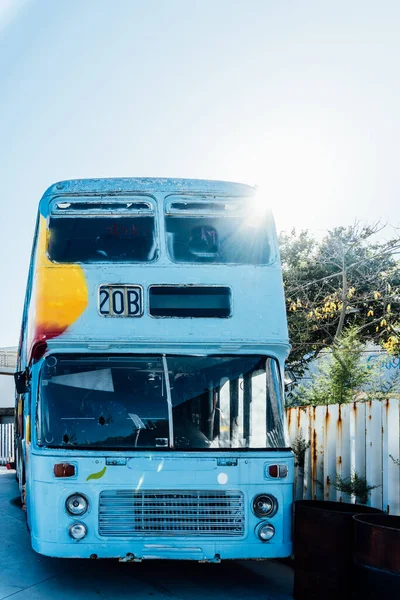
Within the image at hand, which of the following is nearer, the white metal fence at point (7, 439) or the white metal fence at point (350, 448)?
the white metal fence at point (350, 448)

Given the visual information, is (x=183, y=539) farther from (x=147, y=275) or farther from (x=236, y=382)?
(x=147, y=275)

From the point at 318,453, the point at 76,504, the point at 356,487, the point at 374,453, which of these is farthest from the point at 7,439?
the point at 374,453

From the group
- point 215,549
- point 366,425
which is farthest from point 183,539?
point 366,425

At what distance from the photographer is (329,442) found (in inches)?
289

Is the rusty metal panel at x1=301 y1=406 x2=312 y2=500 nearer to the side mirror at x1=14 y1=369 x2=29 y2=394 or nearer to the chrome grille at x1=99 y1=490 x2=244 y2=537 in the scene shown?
the chrome grille at x1=99 y1=490 x2=244 y2=537

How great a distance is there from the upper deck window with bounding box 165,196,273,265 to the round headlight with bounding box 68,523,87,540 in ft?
8.87

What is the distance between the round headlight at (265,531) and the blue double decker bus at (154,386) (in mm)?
19

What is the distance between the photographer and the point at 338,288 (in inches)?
633

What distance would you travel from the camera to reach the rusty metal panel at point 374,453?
21.1ft

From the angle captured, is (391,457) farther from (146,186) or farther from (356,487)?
(146,186)

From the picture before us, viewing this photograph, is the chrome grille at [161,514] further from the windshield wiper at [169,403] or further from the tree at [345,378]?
the tree at [345,378]

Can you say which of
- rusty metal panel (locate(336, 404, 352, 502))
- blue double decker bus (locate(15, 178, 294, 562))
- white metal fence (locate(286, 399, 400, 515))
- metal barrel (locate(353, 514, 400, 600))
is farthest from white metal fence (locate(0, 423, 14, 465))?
metal barrel (locate(353, 514, 400, 600))

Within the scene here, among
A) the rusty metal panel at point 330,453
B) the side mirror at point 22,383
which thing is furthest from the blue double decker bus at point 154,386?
the rusty metal panel at point 330,453

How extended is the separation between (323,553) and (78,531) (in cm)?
215
